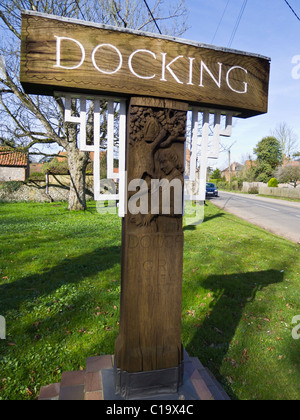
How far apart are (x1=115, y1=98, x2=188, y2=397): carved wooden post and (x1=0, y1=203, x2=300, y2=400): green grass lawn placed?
101 centimetres

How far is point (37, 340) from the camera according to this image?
2.90m

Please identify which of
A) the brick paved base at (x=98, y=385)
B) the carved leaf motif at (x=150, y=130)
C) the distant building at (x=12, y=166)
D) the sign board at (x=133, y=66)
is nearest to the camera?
the sign board at (x=133, y=66)

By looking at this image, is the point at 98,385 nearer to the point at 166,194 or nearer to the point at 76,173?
the point at 166,194

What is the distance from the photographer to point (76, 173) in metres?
12.0

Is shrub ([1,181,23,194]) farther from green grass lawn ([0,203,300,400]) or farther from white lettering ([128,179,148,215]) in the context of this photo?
white lettering ([128,179,148,215])

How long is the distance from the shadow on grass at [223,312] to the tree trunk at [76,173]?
889cm

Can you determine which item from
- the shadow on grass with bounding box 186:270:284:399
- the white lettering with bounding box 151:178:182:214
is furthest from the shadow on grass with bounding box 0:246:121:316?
the white lettering with bounding box 151:178:182:214

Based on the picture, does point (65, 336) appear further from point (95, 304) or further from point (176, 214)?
point (176, 214)

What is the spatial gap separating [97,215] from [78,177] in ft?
6.96

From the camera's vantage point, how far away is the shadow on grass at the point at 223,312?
278 centimetres

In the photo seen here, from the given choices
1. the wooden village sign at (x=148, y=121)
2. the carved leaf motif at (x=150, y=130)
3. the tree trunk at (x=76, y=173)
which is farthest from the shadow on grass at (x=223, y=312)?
the tree trunk at (x=76, y=173)

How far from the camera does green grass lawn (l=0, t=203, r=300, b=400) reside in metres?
2.52

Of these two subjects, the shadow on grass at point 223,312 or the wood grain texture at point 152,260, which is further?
the shadow on grass at point 223,312

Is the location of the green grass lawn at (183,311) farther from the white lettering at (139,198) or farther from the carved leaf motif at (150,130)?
the carved leaf motif at (150,130)
